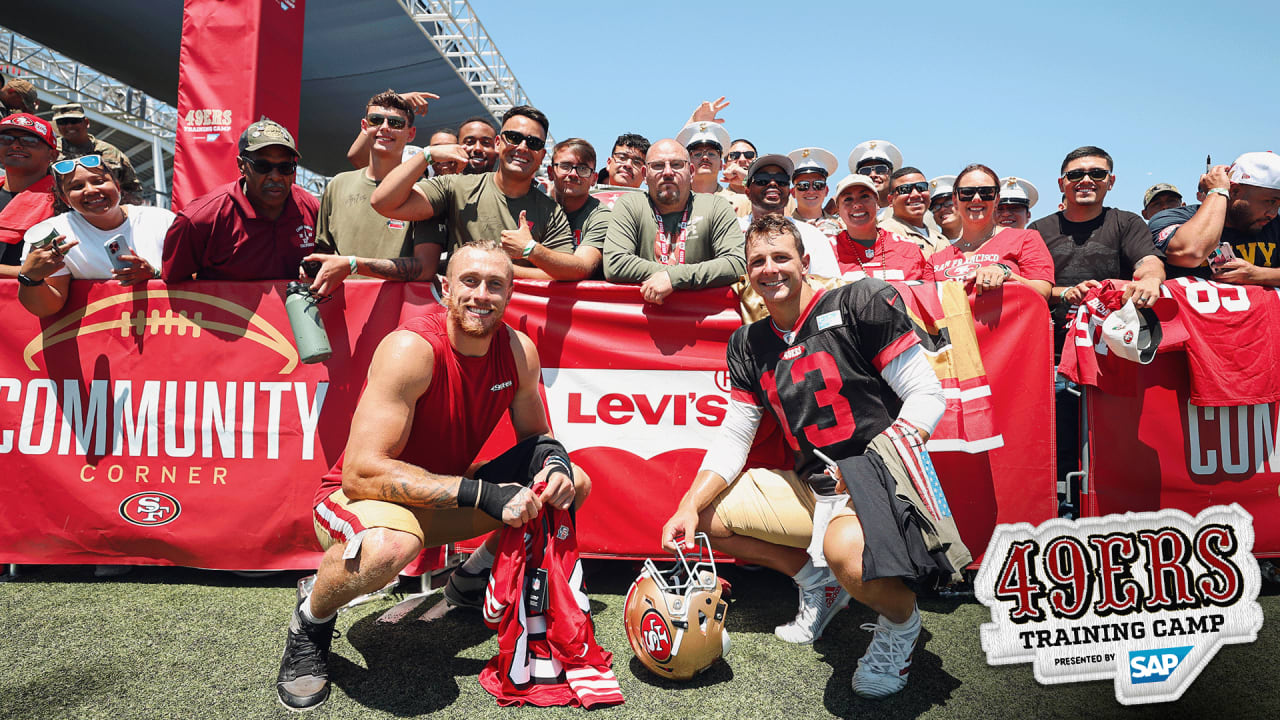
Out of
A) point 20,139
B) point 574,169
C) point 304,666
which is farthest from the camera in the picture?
point 20,139

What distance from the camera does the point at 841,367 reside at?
3172 millimetres

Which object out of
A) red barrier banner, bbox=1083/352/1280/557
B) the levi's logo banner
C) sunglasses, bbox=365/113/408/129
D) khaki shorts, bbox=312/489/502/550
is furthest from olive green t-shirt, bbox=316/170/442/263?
red barrier banner, bbox=1083/352/1280/557

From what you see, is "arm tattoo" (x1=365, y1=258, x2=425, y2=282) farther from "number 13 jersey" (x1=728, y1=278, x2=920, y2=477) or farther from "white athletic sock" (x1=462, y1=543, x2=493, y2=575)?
"number 13 jersey" (x1=728, y1=278, x2=920, y2=477)

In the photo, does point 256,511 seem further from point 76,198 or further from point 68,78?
point 68,78

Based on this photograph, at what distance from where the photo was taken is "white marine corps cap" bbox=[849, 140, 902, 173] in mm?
5762

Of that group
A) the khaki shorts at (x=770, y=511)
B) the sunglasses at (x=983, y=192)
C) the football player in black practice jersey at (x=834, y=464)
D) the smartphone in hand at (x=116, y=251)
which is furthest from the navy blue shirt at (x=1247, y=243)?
the smartphone in hand at (x=116, y=251)

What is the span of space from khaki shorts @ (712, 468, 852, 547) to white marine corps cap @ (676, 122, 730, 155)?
3353 millimetres

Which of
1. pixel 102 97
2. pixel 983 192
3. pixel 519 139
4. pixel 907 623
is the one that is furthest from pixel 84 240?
pixel 102 97

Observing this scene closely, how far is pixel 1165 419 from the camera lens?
4016mm

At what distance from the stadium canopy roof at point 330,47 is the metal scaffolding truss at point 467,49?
38 millimetres

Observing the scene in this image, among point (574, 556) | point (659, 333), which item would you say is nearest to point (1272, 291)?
point (659, 333)

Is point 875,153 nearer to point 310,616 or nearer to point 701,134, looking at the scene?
point 701,134

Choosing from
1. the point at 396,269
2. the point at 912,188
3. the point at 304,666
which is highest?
the point at 912,188

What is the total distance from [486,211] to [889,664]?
3187mm
